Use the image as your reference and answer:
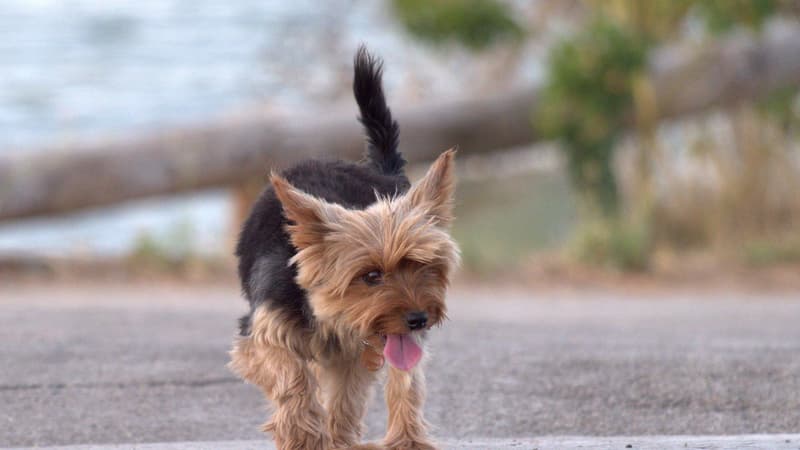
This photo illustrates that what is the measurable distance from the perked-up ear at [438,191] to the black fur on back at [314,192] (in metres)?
0.31

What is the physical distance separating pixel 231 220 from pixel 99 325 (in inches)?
226

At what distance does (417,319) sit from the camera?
193 inches

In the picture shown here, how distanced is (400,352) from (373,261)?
365 mm

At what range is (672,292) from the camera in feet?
40.9

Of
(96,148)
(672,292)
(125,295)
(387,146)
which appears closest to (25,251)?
(96,148)

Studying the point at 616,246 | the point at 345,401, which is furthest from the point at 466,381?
the point at 616,246

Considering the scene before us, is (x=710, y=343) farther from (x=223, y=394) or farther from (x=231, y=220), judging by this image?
(x=231, y=220)

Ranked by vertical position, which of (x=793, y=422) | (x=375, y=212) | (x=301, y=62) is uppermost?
(x=301, y=62)

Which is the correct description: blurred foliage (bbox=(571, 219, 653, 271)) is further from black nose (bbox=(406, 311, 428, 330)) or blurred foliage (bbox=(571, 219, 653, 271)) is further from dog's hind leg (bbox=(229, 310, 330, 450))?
black nose (bbox=(406, 311, 428, 330))

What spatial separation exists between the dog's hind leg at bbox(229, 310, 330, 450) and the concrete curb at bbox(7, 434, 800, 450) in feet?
1.42

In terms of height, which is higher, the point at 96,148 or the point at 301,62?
the point at 301,62

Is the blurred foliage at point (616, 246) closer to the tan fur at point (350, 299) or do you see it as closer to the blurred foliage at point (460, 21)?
the blurred foliage at point (460, 21)

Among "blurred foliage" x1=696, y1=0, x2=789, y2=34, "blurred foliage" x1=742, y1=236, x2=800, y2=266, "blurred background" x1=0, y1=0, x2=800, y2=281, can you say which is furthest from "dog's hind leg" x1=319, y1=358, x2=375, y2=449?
"blurred foliage" x1=696, y1=0, x2=789, y2=34

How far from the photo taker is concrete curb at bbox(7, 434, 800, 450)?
5531mm
